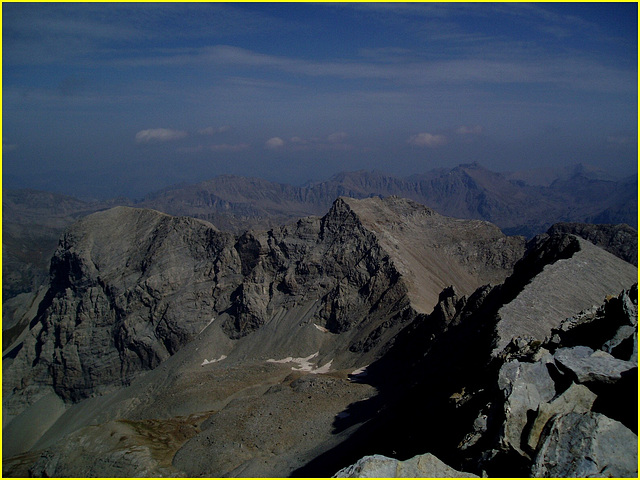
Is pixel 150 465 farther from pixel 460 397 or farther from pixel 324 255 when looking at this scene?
pixel 324 255

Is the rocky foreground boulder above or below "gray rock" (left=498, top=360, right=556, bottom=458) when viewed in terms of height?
below

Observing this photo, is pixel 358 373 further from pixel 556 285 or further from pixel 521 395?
pixel 521 395

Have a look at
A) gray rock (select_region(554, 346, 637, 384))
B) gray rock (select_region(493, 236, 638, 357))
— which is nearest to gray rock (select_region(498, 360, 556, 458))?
gray rock (select_region(554, 346, 637, 384))

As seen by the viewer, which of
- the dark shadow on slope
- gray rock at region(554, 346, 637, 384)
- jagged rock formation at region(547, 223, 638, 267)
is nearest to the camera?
gray rock at region(554, 346, 637, 384)

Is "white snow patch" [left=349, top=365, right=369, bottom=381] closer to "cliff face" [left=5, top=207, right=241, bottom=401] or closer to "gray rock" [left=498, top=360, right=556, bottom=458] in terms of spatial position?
"cliff face" [left=5, top=207, right=241, bottom=401]

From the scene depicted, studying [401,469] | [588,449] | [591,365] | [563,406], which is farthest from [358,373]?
[588,449]

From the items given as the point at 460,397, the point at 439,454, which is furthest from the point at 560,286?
the point at 439,454
